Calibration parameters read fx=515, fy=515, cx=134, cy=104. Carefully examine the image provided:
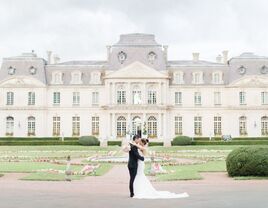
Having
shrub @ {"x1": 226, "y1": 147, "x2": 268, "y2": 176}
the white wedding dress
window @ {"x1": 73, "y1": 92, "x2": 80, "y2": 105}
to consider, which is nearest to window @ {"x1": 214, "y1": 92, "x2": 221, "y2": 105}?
window @ {"x1": 73, "y1": 92, "x2": 80, "y2": 105}

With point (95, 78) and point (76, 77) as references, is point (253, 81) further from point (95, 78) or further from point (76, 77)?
point (76, 77)

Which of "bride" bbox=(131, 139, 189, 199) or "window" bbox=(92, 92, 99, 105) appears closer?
"bride" bbox=(131, 139, 189, 199)

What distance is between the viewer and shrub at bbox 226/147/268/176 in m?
17.8

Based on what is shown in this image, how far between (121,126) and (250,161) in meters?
40.1

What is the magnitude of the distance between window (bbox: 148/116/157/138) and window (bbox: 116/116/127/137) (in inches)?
109

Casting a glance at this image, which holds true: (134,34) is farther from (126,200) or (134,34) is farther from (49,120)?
(126,200)

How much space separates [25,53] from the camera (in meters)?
60.7

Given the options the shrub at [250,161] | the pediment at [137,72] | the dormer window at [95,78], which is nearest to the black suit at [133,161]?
the shrub at [250,161]

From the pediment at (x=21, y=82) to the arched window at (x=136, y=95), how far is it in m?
10.4

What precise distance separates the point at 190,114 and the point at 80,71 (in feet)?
44.8

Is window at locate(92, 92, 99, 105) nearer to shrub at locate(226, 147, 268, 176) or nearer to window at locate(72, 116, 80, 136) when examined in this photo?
window at locate(72, 116, 80, 136)

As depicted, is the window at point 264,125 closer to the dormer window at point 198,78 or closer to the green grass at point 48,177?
the dormer window at point 198,78

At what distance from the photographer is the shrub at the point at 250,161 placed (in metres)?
17.8

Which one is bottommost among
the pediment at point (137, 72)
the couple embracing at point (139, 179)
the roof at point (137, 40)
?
the couple embracing at point (139, 179)
